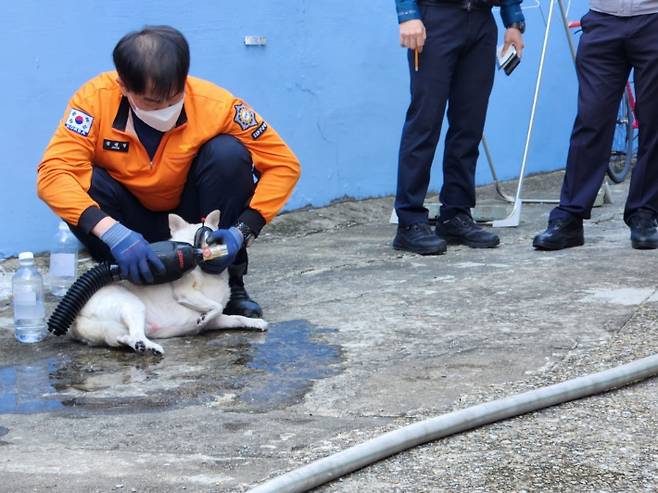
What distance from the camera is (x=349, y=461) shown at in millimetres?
1914

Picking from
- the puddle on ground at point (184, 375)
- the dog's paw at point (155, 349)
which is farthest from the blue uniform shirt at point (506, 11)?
the dog's paw at point (155, 349)

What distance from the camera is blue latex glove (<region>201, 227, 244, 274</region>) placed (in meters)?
2.98

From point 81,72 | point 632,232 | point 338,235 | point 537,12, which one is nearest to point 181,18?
point 81,72

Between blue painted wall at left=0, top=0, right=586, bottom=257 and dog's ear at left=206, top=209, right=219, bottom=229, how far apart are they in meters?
1.29

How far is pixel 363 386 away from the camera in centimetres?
247

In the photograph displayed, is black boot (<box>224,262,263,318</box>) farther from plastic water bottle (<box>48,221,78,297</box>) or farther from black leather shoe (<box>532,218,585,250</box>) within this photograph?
black leather shoe (<box>532,218,585,250</box>)

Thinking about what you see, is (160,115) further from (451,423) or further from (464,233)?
(464,233)

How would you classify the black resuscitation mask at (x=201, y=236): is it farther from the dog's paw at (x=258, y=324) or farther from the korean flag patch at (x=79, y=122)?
the korean flag patch at (x=79, y=122)

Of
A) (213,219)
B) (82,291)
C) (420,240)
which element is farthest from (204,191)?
(420,240)

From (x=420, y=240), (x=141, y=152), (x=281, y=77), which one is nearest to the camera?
(x=141, y=152)

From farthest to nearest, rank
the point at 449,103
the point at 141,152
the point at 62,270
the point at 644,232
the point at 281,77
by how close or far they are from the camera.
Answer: the point at 281,77, the point at 449,103, the point at 644,232, the point at 62,270, the point at 141,152

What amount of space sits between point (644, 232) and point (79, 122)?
2257mm

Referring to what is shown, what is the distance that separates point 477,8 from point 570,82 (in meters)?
3.12

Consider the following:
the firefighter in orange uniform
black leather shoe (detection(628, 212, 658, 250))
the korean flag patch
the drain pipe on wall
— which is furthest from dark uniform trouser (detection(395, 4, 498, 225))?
the drain pipe on wall
